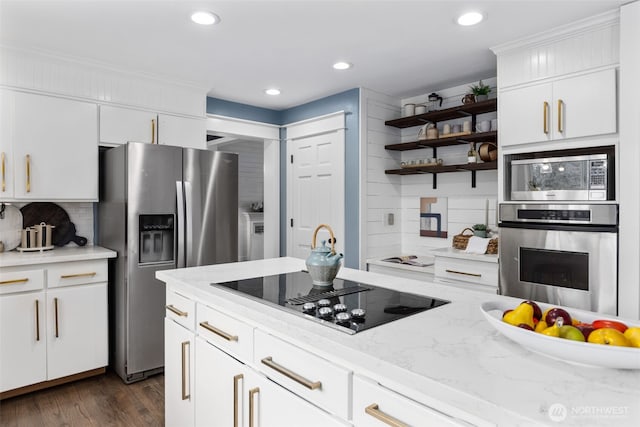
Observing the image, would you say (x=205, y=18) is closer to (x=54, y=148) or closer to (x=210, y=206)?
(x=210, y=206)

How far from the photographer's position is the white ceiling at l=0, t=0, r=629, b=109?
2.32 metres

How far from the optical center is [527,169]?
9.23 feet

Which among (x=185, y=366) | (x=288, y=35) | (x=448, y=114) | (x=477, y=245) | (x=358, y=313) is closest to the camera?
(x=358, y=313)

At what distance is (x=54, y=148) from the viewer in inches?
119

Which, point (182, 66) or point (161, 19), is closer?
point (161, 19)

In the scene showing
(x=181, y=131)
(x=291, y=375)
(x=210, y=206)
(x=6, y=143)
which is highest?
(x=181, y=131)

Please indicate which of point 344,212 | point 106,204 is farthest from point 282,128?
point 106,204

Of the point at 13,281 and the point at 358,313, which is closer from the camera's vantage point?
the point at 358,313

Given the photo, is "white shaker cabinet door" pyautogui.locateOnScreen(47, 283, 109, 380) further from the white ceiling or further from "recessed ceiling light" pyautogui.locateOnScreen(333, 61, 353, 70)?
"recessed ceiling light" pyautogui.locateOnScreen(333, 61, 353, 70)

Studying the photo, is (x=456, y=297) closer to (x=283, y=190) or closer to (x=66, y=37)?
(x=66, y=37)

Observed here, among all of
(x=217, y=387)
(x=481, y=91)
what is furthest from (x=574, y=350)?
(x=481, y=91)

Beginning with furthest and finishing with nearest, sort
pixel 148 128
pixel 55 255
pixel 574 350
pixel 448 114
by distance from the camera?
pixel 448 114 < pixel 148 128 < pixel 55 255 < pixel 574 350

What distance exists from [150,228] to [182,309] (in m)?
1.33

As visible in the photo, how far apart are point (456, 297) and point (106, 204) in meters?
2.82
